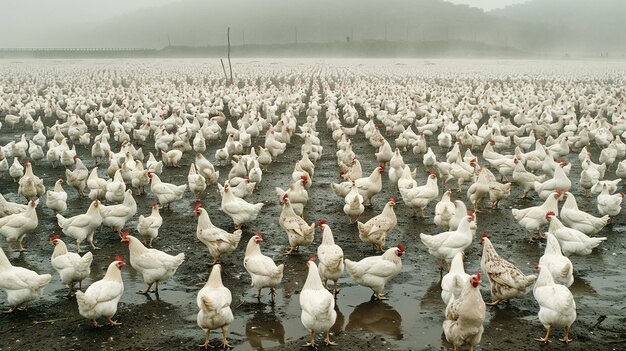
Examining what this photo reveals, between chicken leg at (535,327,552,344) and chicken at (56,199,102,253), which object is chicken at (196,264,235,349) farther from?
chicken leg at (535,327,552,344)

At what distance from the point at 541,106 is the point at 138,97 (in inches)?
898

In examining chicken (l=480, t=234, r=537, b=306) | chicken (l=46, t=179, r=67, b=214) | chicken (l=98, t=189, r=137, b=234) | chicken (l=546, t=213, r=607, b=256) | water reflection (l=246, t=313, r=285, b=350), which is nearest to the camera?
water reflection (l=246, t=313, r=285, b=350)

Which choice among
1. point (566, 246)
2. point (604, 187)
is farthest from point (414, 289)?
point (604, 187)

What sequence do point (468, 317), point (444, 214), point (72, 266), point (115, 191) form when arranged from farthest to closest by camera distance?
point (115, 191) < point (444, 214) < point (72, 266) < point (468, 317)

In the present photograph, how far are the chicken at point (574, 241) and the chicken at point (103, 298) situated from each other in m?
7.49

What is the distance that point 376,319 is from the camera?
811cm

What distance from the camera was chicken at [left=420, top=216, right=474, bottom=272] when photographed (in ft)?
30.2

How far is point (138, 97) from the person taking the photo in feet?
105

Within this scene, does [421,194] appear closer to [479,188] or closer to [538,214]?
[479,188]

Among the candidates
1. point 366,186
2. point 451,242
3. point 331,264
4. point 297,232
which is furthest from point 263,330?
point 366,186

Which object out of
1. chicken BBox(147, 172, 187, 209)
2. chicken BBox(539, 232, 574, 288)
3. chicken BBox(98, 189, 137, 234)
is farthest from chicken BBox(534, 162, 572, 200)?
chicken BBox(98, 189, 137, 234)

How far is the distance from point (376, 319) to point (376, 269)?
30.8 inches

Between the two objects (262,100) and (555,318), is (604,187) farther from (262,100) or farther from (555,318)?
(262,100)

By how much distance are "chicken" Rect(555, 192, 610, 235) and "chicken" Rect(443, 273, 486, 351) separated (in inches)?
191
